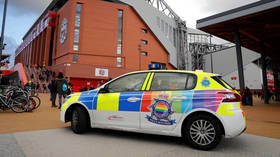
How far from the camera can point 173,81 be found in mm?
4324

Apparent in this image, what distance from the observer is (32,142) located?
13.5 feet

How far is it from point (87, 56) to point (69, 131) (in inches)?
1092

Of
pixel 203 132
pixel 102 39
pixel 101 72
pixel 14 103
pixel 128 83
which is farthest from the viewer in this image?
pixel 102 39

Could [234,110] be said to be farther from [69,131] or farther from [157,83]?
[69,131]

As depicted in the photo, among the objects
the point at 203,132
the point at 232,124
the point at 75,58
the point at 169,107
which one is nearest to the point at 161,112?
the point at 169,107

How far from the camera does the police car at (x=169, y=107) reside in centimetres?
383

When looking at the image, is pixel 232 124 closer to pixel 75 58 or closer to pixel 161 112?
pixel 161 112

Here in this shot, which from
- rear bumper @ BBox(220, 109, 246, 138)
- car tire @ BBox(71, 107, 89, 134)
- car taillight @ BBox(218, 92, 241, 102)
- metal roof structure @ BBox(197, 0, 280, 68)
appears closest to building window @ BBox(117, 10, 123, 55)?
metal roof structure @ BBox(197, 0, 280, 68)

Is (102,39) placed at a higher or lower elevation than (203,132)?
higher

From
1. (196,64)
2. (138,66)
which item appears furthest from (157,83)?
(196,64)

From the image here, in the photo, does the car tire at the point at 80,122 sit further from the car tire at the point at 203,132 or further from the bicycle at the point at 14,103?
the bicycle at the point at 14,103

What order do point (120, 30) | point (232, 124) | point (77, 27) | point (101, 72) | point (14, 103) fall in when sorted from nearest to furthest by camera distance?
point (232, 124) < point (14, 103) < point (101, 72) < point (77, 27) < point (120, 30)

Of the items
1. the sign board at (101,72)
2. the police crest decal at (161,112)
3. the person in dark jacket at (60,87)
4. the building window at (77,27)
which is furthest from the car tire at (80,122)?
the building window at (77,27)

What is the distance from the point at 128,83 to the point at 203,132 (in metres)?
1.91
